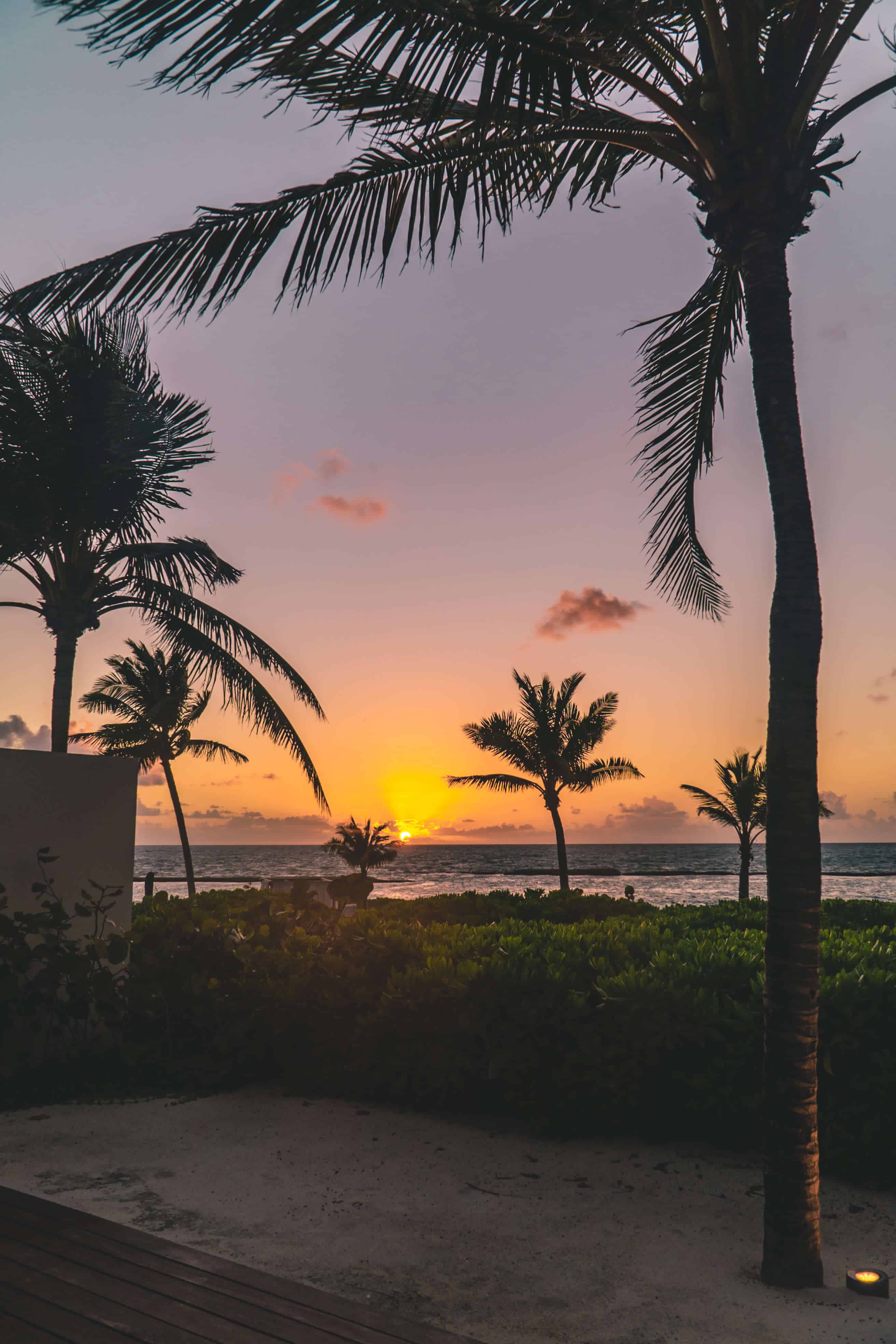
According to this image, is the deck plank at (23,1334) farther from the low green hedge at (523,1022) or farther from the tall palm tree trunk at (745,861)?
the tall palm tree trunk at (745,861)

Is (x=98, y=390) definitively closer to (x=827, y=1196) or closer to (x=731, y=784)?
(x=827, y=1196)

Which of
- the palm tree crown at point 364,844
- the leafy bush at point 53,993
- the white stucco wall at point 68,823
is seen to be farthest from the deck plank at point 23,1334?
the palm tree crown at point 364,844

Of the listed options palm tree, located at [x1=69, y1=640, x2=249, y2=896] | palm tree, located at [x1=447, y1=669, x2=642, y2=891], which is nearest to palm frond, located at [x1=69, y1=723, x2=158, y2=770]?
palm tree, located at [x1=69, y1=640, x2=249, y2=896]

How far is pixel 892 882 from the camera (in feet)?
190

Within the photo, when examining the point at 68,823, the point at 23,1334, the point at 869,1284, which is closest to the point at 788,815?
the point at 869,1284

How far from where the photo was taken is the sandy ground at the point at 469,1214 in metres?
2.88

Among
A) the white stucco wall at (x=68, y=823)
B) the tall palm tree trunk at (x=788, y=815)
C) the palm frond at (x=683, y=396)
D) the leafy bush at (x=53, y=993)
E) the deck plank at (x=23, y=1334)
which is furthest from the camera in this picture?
the white stucco wall at (x=68, y=823)

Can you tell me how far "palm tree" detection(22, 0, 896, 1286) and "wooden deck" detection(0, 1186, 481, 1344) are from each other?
5.31ft

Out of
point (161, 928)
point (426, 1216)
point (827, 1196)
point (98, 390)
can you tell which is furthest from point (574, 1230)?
point (98, 390)

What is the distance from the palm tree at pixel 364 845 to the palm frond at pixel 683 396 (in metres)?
8.87

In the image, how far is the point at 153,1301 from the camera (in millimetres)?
2604

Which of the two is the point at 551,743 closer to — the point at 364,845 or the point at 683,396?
the point at 364,845

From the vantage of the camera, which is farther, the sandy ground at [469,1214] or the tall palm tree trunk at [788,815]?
the tall palm tree trunk at [788,815]

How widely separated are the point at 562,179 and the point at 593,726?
70.0 feet
